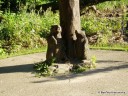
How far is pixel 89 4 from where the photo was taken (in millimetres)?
17781

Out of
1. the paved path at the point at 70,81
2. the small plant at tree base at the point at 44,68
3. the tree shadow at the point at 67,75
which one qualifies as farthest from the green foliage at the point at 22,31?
the small plant at tree base at the point at 44,68

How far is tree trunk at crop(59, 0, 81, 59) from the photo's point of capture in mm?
9453

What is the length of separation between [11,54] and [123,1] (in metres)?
9.70

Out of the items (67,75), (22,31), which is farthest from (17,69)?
(22,31)

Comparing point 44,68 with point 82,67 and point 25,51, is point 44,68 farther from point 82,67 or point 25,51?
point 25,51

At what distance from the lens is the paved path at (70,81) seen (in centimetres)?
747

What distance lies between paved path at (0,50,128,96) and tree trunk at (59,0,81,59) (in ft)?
3.00

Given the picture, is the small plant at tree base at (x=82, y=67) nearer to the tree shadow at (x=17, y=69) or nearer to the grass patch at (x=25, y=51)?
the tree shadow at (x=17, y=69)

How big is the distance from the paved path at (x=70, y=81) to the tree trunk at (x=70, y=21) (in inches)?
36.0

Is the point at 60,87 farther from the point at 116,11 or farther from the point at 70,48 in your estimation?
the point at 116,11

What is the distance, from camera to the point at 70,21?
9.55 metres

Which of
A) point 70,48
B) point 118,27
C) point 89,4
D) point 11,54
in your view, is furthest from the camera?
point 89,4

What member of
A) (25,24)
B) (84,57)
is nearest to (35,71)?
(84,57)

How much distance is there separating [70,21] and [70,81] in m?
2.00
